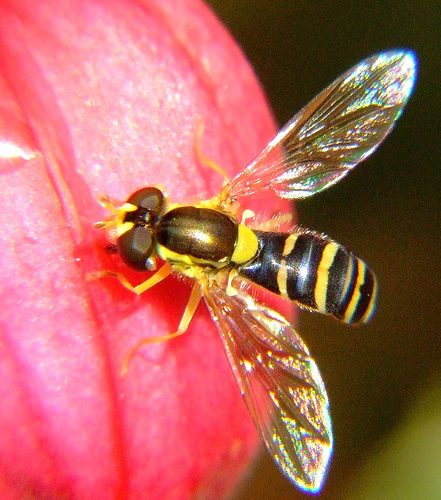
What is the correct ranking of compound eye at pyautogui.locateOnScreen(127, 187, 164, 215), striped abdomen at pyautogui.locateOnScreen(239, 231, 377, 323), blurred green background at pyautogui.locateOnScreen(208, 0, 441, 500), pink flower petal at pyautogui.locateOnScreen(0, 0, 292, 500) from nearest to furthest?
pink flower petal at pyautogui.locateOnScreen(0, 0, 292, 500) < compound eye at pyautogui.locateOnScreen(127, 187, 164, 215) < striped abdomen at pyautogui.locateOnScreen(239, 231, 377, 323) < blurred green background at pyautogui.locateOnScreen(208, 0, 441, 500)

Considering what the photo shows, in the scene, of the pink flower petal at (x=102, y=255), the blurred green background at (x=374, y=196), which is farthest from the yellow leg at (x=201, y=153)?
the blurred green background at (x=374, y=196)

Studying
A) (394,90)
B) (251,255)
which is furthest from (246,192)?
(394,90)

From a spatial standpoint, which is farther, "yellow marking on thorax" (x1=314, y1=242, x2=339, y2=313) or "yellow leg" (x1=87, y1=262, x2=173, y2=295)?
"yellow marking on thorax" (x1=314, y1=242, x2=339, y2=313)

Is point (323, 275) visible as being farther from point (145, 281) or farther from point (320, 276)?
point (145, 281)

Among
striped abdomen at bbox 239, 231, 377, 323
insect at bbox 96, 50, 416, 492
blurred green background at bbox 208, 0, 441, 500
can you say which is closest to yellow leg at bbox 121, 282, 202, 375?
insect at bbox 96, 50, 416, 492

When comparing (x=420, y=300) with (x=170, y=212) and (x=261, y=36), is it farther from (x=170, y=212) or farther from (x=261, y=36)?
(x=170, y=212)

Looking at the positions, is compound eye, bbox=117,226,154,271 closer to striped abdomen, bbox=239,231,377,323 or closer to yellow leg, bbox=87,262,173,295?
yellow leg, bbox=87,262,173,295
